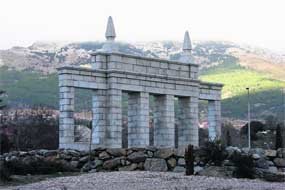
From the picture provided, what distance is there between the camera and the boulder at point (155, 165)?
92.8ft

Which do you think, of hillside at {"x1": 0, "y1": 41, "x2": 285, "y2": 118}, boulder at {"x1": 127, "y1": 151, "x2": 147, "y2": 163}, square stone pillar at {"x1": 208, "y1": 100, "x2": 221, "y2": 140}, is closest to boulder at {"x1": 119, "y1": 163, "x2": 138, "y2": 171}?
boulder at {"x1": 127, "y1": 151, "x2": 147, "y2": 163}

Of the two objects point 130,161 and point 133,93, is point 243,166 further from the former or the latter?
point 133,93

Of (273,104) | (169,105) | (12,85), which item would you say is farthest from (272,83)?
(169,105)

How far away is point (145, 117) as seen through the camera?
120 feet

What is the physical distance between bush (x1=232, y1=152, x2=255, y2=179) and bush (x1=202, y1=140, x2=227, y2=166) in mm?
1138

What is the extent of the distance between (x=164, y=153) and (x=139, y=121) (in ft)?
26.8

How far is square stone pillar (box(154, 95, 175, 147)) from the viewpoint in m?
38.0

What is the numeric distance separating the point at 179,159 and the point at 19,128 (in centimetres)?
2503

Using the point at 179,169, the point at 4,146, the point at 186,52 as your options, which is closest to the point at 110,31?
the point at 186,52

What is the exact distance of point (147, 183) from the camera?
2130 centimetres

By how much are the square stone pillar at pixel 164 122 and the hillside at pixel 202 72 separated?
58764 mm

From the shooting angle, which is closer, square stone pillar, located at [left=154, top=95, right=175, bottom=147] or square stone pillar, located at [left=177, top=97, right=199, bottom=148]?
square stone pillar, located at [left=154, top=95, right=175, bottom=147]

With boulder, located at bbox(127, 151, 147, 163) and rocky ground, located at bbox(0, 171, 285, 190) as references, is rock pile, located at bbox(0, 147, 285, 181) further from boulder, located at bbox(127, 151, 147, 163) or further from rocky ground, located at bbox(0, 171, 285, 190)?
rocky ground, located at bbox(0, 171, 285, 190)

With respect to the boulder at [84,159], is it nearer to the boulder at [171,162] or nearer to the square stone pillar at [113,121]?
A: the boulder at [171,162]
